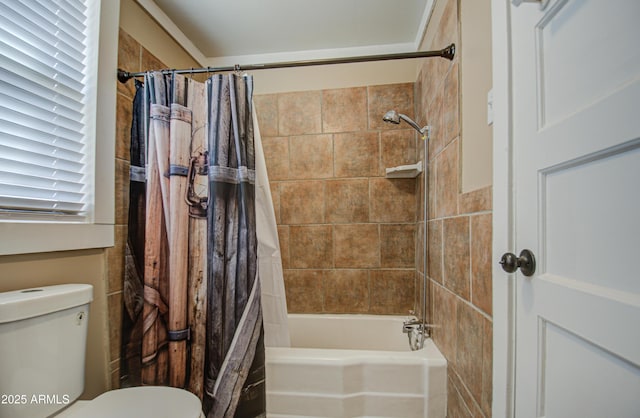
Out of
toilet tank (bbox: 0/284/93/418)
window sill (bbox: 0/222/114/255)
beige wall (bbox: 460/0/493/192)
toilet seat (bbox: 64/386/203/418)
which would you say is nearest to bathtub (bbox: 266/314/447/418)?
toilet seat (bbox: 64/386/203/418)

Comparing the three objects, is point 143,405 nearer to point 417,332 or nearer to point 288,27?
point 417,332

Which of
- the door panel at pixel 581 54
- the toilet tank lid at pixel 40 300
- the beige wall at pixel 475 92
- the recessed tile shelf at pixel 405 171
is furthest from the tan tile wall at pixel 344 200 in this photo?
the door panel at pixel 581 54

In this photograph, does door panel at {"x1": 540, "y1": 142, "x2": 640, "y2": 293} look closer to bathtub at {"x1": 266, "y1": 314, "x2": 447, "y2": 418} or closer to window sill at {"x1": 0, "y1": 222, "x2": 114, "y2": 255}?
bathtub at {"x1": 266, "y1": 314, "x2": 447, "y2": 418}

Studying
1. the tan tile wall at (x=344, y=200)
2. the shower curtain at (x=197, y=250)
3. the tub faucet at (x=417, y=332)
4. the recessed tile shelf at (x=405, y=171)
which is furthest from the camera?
the tan tile wall at (x=344, y=200)

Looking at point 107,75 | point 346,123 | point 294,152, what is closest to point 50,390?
point 107,75

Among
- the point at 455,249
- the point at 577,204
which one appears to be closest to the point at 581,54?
the point at 577,204

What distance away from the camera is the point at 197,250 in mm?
1236

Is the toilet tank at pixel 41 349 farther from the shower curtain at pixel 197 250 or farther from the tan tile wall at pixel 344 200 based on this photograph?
the tan tile wall at pixel 344 200

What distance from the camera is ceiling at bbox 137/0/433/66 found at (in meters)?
1.61

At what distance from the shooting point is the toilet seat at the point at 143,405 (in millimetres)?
870

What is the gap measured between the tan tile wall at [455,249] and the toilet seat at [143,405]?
0.95m

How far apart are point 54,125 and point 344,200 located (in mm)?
1605

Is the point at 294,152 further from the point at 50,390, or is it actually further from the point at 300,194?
the point at 50,390

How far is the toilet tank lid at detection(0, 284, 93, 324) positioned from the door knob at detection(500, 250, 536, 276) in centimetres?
136
